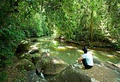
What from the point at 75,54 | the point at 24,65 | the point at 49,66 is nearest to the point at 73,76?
the point at 49,66

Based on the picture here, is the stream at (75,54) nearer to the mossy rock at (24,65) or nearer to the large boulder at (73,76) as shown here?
the mossy rock at (24,65)

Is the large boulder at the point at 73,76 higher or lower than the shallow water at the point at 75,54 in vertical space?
higher

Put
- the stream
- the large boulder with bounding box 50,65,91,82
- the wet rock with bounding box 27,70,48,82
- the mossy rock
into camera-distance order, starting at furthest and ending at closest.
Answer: the stream
the mossy rock
the wet rock with bounding box 27,70,48,82
the large boulder with bounding box 50,65,91,82

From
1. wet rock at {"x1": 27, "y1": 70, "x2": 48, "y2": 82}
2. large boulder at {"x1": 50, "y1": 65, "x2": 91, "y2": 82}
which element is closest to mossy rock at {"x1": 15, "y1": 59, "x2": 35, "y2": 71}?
wet rock at {"x1": 27, "y1": 70, "x2": 48, "y2": 82}

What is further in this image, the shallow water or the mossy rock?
the shallow water

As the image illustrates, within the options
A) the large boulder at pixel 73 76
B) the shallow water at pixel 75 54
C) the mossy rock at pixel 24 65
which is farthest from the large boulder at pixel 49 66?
the shallow water at pixel 75 54

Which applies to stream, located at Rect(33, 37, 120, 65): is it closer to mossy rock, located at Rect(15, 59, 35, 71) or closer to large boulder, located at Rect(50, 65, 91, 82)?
mossy rock, located at Rect(15, 59, 35, 71)

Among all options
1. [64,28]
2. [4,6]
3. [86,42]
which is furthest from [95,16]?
[4,6]

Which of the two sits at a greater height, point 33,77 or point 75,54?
point 33,77

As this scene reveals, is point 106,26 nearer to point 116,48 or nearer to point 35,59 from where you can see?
point 116,48

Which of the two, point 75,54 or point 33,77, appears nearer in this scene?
point 33,77

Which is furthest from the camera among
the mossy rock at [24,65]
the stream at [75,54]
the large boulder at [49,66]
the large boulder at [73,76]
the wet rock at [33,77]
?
the stream at [75,54]

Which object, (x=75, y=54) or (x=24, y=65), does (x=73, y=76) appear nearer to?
(x=24, y=65)

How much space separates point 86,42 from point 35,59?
14245 millimetres
